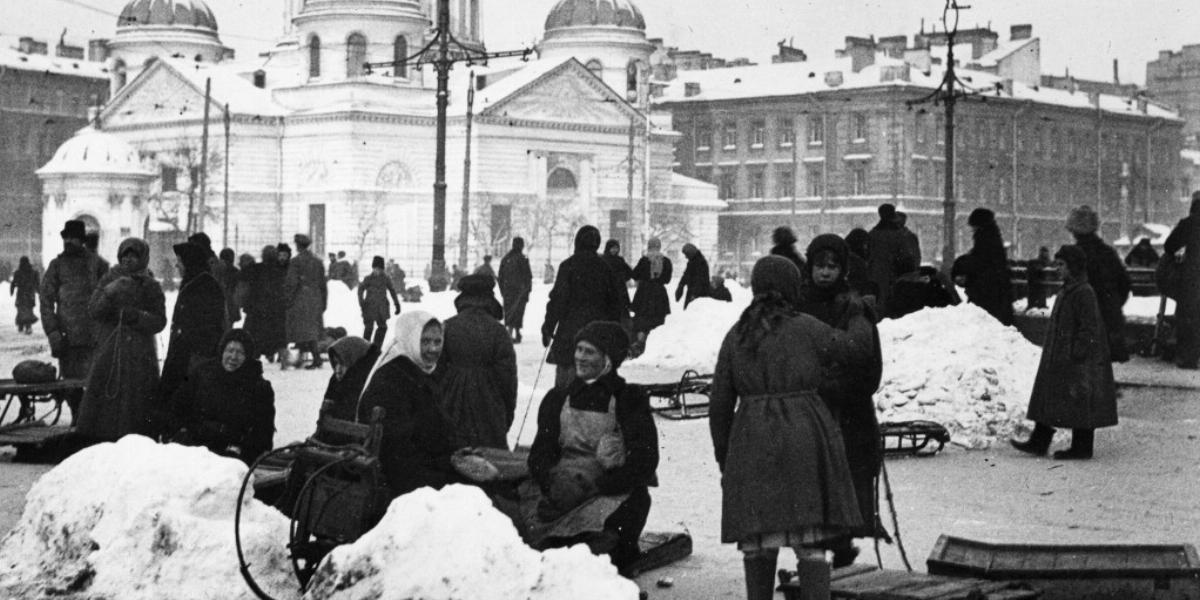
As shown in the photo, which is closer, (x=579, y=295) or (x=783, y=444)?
(x=783, y=444)

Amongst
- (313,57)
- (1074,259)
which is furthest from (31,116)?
(1074,259)

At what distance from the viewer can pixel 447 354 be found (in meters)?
10.2

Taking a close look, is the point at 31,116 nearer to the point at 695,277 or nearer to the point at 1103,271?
the point at 695,277

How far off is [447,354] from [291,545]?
2.84 meters

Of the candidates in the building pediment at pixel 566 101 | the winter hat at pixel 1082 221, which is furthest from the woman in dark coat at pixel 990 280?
the building pediment at pixel 566 101

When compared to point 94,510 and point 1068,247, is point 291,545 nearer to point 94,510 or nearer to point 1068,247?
point 94,510

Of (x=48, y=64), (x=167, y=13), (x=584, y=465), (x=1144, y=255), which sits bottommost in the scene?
(x=584, y=465)

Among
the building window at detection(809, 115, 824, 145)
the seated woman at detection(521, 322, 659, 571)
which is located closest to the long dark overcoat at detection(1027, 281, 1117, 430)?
the seated woman at detection(521, 322, 659, 571)

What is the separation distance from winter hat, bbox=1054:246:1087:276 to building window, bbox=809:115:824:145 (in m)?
62.9

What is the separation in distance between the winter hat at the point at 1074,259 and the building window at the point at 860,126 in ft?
201

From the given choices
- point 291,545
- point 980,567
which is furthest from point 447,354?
point 980,567

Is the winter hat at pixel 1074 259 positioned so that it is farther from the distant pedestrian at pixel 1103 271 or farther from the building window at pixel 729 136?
the building window at pixel 729 136

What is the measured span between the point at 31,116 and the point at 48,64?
239 centimetres

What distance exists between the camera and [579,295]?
13602mm
